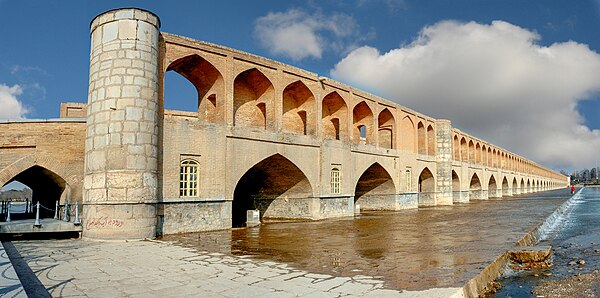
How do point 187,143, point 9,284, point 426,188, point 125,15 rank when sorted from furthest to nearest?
point 426,188, point 187,143, point 125,15, point 9,284

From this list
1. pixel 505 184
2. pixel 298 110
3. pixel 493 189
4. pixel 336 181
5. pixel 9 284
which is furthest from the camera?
pixel 505 184

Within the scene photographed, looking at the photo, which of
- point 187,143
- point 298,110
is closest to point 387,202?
point 298,110

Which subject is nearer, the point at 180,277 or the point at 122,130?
the point at 180,277

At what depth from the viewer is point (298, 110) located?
1786cm

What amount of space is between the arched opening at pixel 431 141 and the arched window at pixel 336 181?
1163 centimetres

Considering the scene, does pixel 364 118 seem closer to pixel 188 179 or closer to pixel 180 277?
pixel 188 179

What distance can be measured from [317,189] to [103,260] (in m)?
10.1

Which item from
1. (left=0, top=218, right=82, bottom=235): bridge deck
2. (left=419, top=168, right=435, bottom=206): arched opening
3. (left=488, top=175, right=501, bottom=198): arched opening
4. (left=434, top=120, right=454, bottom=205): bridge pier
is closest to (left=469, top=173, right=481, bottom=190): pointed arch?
(left=488, top=175, right=501, bottom=198): arched opening

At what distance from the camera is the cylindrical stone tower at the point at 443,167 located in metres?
27.9

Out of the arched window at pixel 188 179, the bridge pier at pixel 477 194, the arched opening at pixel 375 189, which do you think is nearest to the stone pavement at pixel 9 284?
the arched window at pixel 188 179

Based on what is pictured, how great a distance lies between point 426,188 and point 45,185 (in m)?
21.4

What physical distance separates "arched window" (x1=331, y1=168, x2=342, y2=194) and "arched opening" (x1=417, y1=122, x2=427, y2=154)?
Answer: 10.3 m

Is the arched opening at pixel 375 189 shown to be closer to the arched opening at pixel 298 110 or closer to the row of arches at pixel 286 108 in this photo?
the row of arches at pixel 286 108

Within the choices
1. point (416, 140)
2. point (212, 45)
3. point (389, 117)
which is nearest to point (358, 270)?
point (212, 45)
